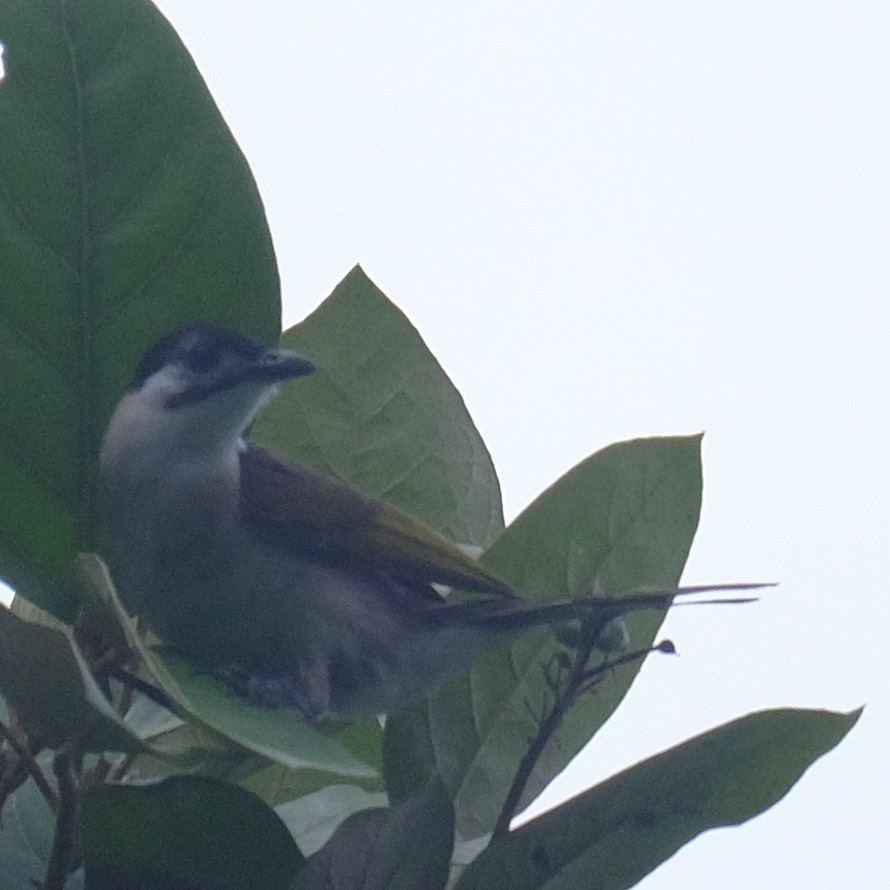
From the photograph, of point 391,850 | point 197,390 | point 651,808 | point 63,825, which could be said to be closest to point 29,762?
point 63,825

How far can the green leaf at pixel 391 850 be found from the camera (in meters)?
1.27

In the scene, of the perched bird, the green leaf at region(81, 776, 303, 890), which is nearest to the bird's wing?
the perched bird

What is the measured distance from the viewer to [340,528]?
1.87 metres

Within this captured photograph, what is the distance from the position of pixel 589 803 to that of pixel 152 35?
91 centimetres

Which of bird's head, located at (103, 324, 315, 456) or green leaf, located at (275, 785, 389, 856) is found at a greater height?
bird's head, located at (103, 324, 315, 456)

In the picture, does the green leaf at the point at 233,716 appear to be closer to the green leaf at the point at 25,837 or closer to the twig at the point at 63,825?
the twig at the point at 63,825

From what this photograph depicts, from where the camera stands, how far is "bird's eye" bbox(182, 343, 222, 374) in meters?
1.65

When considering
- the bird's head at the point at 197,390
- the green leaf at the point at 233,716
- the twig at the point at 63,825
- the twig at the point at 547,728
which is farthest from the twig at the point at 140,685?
the twig at the point at 547,728

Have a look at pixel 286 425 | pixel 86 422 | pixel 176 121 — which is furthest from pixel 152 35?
pixel 286 425

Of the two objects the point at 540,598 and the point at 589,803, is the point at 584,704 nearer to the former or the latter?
the point at 540,598

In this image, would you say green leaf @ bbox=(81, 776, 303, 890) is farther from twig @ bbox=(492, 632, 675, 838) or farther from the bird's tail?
the bird's tail

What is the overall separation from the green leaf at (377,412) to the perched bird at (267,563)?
0.13ft

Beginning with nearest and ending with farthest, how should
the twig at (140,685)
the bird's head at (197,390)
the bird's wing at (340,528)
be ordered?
the twig at (140,685) < the bird's head at (197,390) < the bird's wing at (340,528)

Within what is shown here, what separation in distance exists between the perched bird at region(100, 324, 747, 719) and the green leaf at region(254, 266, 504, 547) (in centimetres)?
4
